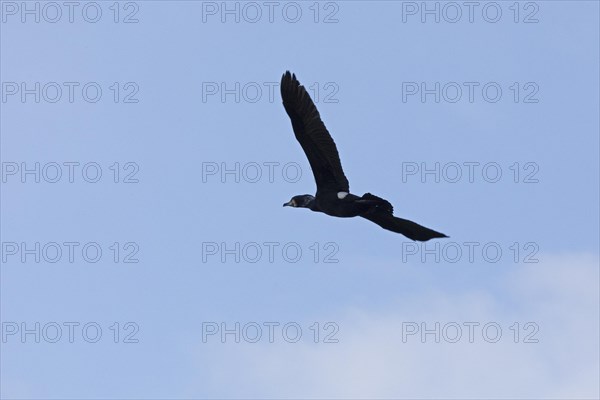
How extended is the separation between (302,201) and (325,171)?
3.12 ft

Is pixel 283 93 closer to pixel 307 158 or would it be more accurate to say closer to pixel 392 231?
pixel 307 158

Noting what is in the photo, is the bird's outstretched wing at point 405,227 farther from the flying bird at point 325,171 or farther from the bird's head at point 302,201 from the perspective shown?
the bird's head at point 302,201

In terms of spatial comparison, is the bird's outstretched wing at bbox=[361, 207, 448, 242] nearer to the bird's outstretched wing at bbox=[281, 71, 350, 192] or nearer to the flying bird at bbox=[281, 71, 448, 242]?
the flying bird at bbox=[281, 71, 448, 242]

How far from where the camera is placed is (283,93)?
16.0m

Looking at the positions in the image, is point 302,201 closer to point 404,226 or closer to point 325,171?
point 325,171

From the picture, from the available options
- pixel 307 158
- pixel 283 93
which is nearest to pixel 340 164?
→ pixel 307 158

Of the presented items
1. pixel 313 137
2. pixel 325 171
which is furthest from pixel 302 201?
pixel 313 137

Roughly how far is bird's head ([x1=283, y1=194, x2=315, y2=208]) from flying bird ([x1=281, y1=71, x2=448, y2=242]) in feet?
0.10

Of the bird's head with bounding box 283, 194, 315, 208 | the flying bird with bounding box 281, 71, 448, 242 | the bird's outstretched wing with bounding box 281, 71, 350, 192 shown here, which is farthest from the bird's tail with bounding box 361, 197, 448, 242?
the bird's head with bounding box 283, 194, 315, 208

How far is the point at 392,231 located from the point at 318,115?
2349mm

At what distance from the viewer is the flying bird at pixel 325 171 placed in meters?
15.6

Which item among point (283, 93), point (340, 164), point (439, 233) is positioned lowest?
point (439, 233)

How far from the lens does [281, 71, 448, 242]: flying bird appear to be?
51.1ft

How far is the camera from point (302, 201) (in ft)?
56.0
